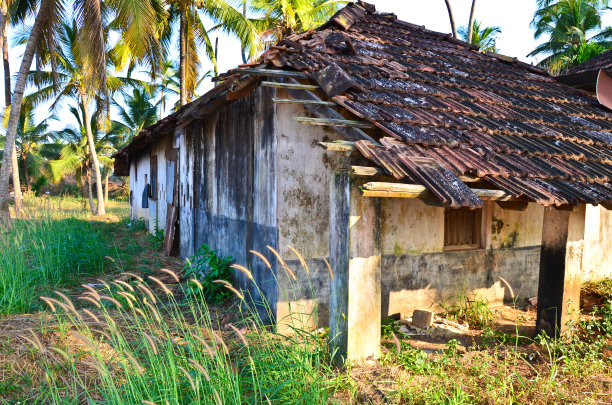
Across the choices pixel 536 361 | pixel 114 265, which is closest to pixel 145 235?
pixel 114 265

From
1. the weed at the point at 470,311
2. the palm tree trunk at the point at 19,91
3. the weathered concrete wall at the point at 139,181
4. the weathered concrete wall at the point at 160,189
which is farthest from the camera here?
the weathered concrete wall at the point at 139,181

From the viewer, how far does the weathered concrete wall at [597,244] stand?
7731mm

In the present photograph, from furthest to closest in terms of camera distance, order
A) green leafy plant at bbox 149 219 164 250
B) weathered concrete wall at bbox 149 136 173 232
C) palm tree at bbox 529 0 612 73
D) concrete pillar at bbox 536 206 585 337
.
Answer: palm tree at bbox 529 0 612 73
weathered concrete wall at bbox 149 136 173 232
green leafy plant at bbox 149 219 164 250
concrete pillar at bbox 536 206 585 337

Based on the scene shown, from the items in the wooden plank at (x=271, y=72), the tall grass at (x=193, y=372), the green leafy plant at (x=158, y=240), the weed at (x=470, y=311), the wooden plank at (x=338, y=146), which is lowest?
the weed at (x=470, y=311)

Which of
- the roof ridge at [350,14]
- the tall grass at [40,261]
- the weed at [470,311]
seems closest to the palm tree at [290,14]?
the roof ridge at [350,14]

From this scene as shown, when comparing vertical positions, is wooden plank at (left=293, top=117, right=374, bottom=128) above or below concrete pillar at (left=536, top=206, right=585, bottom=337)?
above

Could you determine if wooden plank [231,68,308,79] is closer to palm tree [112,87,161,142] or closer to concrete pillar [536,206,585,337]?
concrete pillar [536,206,585,337]

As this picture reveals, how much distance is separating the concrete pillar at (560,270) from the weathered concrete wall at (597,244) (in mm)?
3555

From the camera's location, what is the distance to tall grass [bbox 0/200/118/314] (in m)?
5.39

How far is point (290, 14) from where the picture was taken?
16625mm

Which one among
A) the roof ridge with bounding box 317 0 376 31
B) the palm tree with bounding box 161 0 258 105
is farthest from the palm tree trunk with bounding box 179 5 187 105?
the roof ridge with bounding box 317 0 376 31

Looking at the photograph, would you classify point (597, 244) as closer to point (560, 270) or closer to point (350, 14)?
point (560, 270)

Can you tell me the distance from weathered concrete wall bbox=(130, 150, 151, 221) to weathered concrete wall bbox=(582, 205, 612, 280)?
11608 mm

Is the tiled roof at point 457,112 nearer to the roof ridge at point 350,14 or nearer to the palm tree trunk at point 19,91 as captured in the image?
the roof ridge at point 350,14
